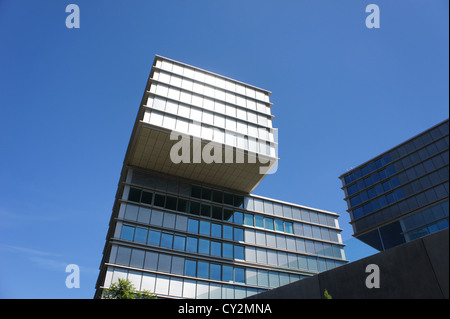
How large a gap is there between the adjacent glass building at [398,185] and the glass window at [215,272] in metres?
27.5

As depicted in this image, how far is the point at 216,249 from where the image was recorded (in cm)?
3819

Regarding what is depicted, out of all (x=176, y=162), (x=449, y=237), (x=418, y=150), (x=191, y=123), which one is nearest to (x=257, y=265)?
(x=176, y=162)

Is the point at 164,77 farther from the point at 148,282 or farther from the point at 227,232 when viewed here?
the point at 148,282

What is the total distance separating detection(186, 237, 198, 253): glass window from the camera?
36.9 m

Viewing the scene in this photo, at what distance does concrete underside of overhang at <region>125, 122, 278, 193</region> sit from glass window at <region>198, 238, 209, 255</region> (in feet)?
24.1

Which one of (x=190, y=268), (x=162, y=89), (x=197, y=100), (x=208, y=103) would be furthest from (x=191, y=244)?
(x=162, y=89)

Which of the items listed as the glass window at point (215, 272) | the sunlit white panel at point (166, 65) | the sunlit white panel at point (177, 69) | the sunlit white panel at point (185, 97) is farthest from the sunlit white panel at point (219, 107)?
the glass window at point (215, 272)

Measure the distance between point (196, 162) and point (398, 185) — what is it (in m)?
40.5
